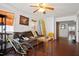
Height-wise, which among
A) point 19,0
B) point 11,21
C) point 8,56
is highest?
point 19,0

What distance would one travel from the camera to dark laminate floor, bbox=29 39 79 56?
2203 millimetres

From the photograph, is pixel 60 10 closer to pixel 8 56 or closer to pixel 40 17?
pixel 40 17

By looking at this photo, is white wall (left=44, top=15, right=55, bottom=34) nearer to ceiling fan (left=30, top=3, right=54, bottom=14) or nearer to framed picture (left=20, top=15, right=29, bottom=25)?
ceiling fan (left=30, top=3, right=54, bottom=14)

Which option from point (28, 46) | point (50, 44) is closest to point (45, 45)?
point (50, 44)

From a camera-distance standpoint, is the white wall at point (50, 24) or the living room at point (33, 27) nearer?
the living room at point (33, 27)

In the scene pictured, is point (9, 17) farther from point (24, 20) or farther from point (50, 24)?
point (50, 24)

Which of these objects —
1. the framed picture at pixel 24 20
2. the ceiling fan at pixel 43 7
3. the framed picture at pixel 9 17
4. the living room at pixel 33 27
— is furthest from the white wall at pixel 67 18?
the framed picture at pixel 9 17

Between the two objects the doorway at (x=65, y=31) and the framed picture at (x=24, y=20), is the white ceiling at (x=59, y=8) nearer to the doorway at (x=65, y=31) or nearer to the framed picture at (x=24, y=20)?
Answer: the framed picture at (x=24, y=20)

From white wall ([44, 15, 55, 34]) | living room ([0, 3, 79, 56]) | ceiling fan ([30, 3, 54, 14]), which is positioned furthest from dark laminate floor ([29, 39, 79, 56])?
ceiling fan ([30, 3, 54, 14])

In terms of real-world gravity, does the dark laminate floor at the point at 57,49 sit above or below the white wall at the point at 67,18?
below

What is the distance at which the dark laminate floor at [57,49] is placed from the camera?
2.20 metres

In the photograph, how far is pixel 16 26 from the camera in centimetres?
216

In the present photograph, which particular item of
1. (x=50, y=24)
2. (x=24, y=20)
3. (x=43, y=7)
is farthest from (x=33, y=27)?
(x=43, y=7)

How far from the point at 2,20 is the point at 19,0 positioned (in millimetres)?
556
